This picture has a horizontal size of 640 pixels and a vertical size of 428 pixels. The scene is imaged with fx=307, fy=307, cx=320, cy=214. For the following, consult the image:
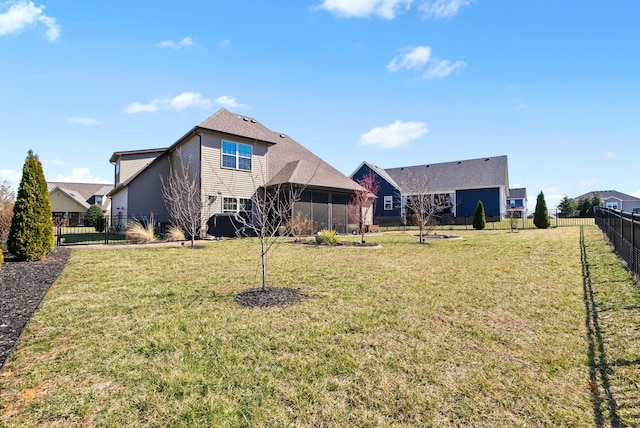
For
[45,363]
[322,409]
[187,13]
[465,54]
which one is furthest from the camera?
[465,54]

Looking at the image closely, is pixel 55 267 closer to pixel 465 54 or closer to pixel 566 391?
pixel 566 391

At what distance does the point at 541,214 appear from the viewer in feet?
78.2

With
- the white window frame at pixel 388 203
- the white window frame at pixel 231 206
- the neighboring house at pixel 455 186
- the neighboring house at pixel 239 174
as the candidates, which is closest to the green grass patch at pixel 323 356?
the neighboring house at pixel 239 174

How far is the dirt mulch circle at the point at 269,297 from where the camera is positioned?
5.08 meters

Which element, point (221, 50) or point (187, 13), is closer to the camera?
point (187, 13)

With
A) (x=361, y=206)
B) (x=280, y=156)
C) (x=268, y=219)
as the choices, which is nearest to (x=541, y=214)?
(x=361, y=206)

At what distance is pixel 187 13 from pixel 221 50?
2093 mm

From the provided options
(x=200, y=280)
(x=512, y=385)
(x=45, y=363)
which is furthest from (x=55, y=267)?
(x=512, y=385)

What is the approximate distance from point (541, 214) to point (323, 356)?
26.8m

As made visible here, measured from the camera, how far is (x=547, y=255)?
396 inches

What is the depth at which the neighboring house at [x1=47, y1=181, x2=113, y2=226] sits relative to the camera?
1515 inches

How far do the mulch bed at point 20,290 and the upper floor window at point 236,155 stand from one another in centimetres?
957

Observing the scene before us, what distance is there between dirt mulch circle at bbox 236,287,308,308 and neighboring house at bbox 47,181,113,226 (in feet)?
122

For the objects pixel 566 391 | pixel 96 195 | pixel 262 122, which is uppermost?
pixel 262 122
